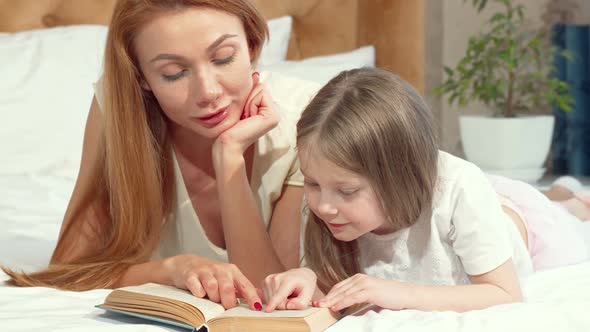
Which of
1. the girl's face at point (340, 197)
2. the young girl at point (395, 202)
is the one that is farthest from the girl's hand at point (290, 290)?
the girl's face at point (340, 197)

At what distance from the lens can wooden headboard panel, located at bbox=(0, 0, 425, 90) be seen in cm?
280

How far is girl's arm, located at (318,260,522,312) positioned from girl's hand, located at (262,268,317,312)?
0.03 metres

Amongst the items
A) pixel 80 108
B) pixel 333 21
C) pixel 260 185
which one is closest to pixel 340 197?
pixel 260 185

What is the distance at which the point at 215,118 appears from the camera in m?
1.56

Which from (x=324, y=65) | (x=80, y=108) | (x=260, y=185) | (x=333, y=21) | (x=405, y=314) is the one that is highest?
(x=333, y=21)

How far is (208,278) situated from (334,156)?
0.26 meters

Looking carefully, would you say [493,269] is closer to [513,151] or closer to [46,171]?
[46,171]

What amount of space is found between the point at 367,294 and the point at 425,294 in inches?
3.9

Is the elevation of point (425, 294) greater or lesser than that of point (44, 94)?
lesser

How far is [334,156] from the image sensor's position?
1.34 metres

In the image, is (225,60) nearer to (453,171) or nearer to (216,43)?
(216,43)

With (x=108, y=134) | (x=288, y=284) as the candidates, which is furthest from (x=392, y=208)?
(x=108, y=134)

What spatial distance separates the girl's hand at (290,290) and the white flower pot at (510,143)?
1794 mm

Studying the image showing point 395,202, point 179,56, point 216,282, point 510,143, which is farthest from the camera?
point 510,143
